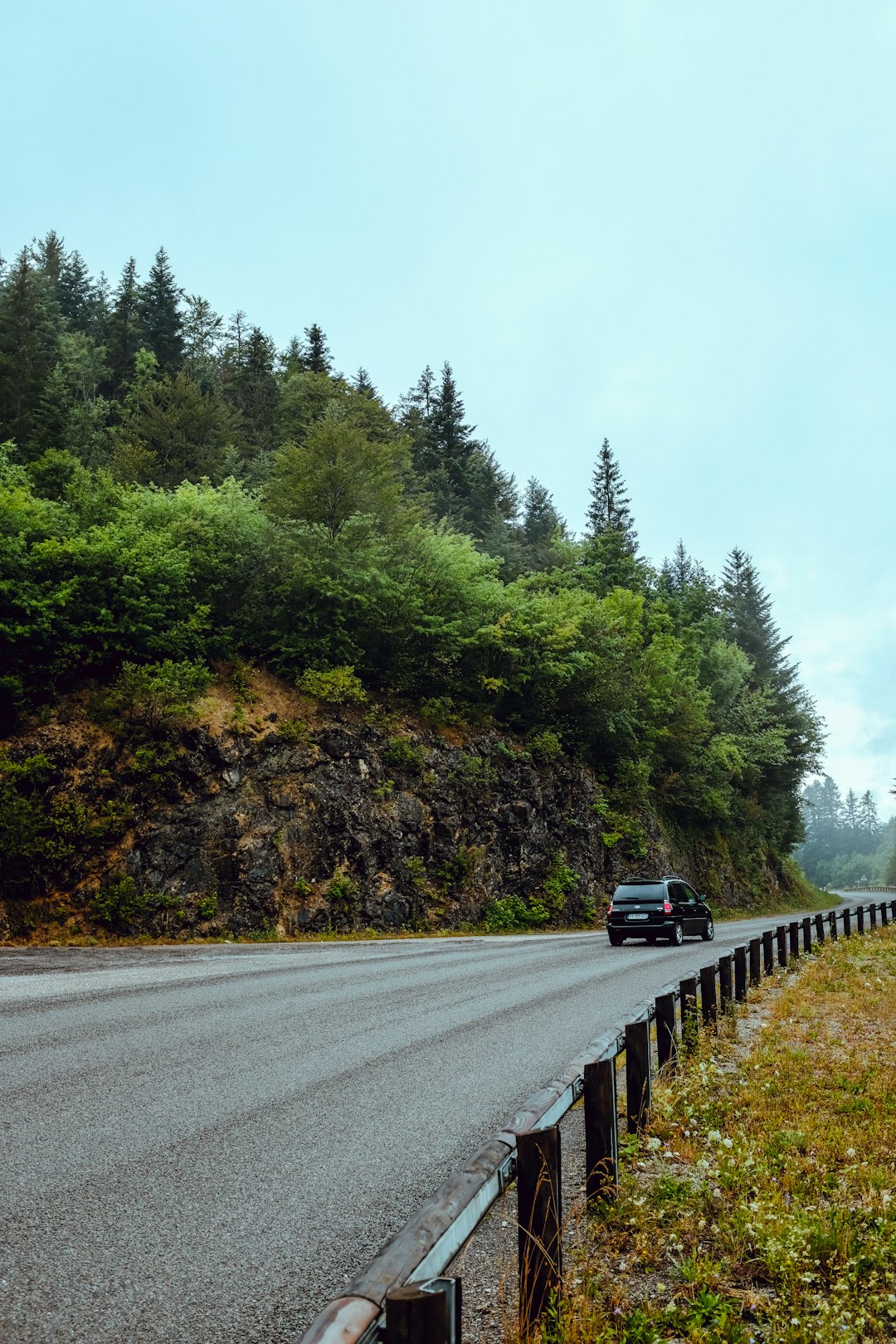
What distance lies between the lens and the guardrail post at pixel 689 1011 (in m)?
8.54

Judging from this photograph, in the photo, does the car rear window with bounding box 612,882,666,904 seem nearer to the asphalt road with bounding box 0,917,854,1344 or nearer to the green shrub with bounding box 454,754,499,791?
the asphalt road with bounding box 0,917,854,1344

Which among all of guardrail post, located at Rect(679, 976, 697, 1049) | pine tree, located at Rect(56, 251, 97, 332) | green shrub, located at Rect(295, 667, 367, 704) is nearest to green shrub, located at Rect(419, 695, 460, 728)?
green shrub, located at Rect(295, 667, 367, 704)

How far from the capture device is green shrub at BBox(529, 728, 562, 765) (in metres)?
34.2

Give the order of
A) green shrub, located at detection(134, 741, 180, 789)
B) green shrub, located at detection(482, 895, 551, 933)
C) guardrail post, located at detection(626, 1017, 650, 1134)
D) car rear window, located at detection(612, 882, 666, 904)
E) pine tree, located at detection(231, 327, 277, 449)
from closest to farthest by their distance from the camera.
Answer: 1. guardrail post, located at detection(626, 1017, 650, 1134)
2. car rear window, located at detection(612, 882, 666, 904)
3. green shrub, located at detection(134, 741, 180, 789)
4. green shrub, located at detection(482, 895, 551, 933)
5. pine tree, located at detection(231, 327, 277, 449)

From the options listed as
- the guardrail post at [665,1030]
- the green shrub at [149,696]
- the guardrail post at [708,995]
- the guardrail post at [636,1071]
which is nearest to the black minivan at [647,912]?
the guardrail post at [708,995]

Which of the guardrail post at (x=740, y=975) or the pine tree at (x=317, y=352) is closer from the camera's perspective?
the guardrail post at (x=740, y=975)

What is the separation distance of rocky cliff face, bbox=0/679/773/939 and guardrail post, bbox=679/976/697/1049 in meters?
15.4

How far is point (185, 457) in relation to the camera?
43531mm

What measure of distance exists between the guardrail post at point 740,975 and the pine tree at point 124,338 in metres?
53.1

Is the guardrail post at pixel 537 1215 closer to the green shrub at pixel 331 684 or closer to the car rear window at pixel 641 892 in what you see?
the car rear window at pixel 641 892

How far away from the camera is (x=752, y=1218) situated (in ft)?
14.5

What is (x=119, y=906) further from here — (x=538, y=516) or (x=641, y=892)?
(x=538, y=516)

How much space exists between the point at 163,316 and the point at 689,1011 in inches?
2473

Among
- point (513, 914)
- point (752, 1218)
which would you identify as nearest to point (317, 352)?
point (513, 914)
